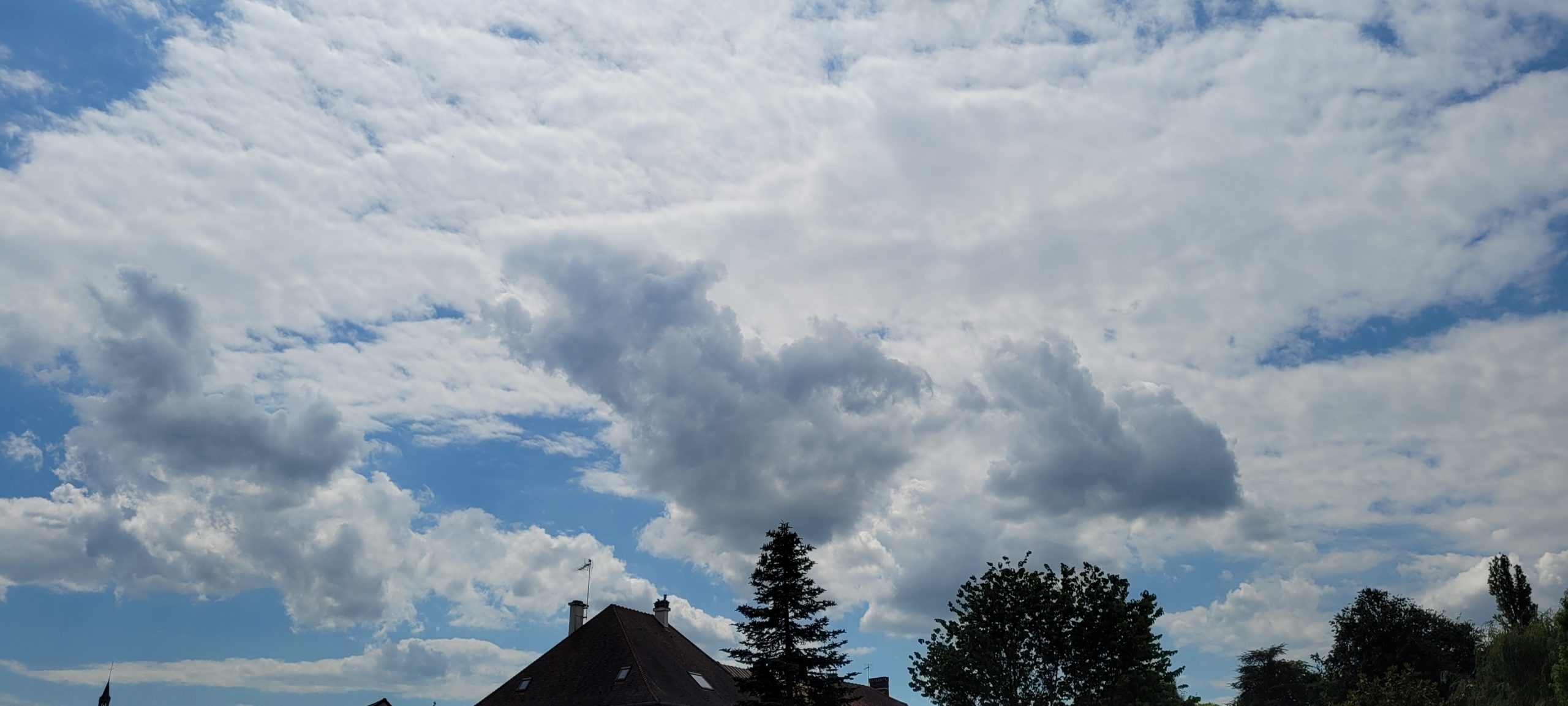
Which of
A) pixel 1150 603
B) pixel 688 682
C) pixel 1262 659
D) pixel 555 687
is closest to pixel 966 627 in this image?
pixel 1150 603

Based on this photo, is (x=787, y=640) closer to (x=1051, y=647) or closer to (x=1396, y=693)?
(x=1051, y=647)

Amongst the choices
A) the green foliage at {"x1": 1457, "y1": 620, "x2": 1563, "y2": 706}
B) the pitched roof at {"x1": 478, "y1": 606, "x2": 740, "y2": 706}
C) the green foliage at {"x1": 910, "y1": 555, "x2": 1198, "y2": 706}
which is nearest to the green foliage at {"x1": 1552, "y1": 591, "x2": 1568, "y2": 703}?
the green foliage at {"x1": 1457, "y1": 620, "x2": 1563, "y2": 706}

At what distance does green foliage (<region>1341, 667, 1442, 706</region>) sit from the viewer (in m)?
70.9

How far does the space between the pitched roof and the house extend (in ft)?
0.15

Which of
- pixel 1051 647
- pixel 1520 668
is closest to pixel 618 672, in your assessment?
pixel 1051 647

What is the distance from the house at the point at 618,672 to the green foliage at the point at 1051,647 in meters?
8.69

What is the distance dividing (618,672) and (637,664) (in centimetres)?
111

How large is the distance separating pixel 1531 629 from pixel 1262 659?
7219cm

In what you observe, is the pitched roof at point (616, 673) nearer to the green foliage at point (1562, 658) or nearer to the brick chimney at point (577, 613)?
the brick chimney at point (577, 613)

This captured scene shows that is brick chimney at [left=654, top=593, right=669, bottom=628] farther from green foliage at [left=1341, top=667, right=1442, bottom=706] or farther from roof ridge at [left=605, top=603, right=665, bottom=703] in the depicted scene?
green foliage at [left=1341, top=667, right=1442, bottom=706]

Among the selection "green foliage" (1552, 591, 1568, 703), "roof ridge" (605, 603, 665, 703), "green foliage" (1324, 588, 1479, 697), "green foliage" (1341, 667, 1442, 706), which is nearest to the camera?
"green foliage" (1552, 591, 1568, 703)

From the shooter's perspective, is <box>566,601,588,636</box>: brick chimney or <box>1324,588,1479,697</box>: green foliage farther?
<box>1324,588,1479,697</box>: green foliage

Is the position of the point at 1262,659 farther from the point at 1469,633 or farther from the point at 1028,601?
the point at 1028,601

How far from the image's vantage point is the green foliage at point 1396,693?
233 ft
